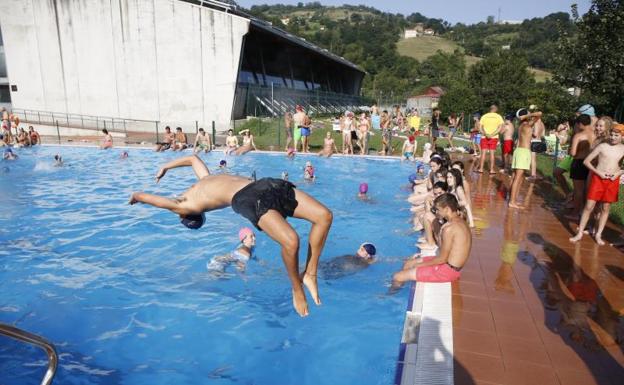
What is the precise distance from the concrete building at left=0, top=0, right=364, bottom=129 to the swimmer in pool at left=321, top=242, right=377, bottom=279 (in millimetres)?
19773

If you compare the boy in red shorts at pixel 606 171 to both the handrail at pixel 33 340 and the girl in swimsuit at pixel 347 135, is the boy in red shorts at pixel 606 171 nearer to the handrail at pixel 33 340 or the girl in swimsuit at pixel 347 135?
the handrail at pixel 33 340

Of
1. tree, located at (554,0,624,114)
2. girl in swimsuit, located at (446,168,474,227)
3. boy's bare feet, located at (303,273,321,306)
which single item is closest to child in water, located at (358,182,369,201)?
girl in swimsuit, located at (446,168,474,227)

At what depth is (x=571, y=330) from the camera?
4227 millimetres

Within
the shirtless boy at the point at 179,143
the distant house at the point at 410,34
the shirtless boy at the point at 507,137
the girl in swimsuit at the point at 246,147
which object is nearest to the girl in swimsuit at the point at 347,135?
the girl in swimsuit at the point at 246,147

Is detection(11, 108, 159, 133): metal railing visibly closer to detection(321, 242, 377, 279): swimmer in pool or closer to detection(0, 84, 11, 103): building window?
detection(0, 84, 11, 103): building window

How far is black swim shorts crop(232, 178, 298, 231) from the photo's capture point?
381cm

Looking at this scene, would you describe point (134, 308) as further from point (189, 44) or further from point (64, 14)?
point (64, 14)

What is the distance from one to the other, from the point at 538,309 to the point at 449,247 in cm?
108

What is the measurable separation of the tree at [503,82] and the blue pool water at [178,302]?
3773 cm

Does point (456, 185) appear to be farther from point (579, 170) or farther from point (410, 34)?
point (410, 34)

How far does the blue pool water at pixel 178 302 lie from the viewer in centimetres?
A: 489

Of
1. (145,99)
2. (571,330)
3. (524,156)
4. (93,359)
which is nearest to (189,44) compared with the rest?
(145,99)

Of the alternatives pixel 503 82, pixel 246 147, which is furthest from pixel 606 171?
pixel 503 82

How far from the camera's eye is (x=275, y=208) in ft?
12.6
